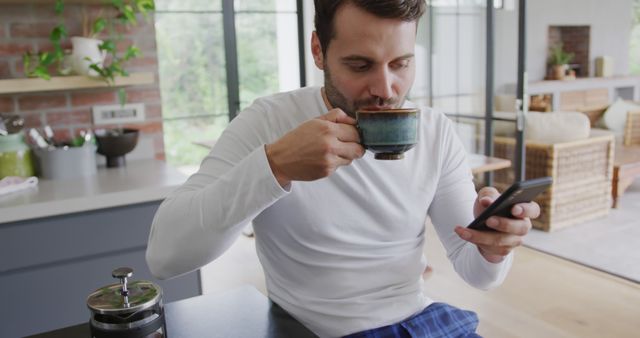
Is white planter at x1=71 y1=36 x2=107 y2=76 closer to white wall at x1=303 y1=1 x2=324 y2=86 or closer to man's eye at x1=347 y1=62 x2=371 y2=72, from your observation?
man's eye at x1=347 y1=62 x2=371 y2=72

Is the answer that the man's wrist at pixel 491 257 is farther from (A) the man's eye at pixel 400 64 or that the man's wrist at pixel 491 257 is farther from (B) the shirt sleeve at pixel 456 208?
(A) the man's eye at pixel 400 64

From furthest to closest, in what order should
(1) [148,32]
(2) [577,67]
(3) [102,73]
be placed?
(2) [577,67]
(1) [148,32]
(3) [102,73]

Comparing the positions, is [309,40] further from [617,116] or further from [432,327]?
[617,116]

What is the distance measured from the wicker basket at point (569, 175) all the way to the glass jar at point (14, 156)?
301 centimetres

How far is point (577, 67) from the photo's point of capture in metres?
9.56

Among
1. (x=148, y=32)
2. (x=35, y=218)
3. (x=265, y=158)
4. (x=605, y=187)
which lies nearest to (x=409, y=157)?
(x=265, y=158)

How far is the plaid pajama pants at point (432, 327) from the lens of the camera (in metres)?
1.18

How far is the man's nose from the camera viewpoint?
1.18m

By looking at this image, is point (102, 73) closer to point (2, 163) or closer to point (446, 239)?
point (2, 163)

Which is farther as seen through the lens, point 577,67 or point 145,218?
point 577,67

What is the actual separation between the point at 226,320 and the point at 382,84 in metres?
0.56

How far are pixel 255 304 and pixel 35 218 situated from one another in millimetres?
1215

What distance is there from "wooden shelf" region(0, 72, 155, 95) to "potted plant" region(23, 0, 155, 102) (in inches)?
1.2

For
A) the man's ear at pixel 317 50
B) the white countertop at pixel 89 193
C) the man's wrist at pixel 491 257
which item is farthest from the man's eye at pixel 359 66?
the white countertop at pixel 89 193
